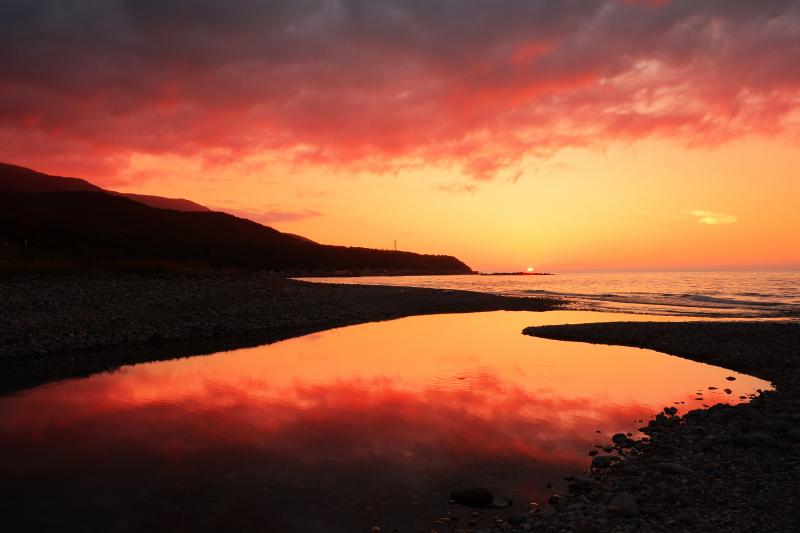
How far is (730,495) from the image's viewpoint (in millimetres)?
8406

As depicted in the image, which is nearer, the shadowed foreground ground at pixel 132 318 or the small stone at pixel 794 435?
the small stone at pixel 794 435

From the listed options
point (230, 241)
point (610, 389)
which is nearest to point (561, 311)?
point (610, 389)

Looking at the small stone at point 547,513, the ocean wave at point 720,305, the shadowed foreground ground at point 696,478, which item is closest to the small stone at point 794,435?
the shadowed foreground ground at point 696,478

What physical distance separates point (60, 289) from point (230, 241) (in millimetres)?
162992

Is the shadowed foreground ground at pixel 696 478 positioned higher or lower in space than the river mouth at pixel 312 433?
higher

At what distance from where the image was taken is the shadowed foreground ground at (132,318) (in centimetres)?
2161

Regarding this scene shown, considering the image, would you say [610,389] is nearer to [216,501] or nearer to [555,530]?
[555,530]

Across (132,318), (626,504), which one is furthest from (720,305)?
(132,318)

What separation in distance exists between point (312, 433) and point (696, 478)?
27.7ft

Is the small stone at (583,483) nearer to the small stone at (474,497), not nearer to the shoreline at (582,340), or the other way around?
the shoreline at (582,340)

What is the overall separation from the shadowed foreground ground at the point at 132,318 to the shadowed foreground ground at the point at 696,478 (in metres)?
18.0

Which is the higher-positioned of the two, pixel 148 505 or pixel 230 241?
pixel 230 241

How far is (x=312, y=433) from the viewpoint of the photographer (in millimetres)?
12469

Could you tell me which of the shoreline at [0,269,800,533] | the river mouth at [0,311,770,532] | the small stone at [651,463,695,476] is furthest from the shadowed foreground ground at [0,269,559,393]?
the small stone at [651,463,695,476]
